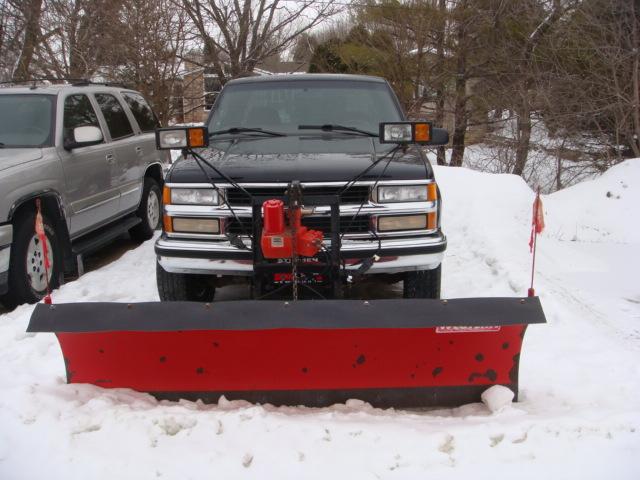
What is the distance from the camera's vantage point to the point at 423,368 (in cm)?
314

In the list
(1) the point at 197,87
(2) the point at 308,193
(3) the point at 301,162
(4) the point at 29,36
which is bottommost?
(2) the point at 308,193

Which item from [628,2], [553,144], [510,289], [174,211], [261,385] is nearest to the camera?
[261,385]

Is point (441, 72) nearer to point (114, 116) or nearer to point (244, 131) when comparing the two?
point (114, 116)

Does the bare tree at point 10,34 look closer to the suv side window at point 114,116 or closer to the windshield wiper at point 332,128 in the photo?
the suv side window at point 114,116

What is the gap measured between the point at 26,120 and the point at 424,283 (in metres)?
4.05

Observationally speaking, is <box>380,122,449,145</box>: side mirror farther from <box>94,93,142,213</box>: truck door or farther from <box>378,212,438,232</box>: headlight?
<box>94,93,142,213</box>: truck door

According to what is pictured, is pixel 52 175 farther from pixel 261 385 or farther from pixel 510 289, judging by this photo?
pixel 510 289

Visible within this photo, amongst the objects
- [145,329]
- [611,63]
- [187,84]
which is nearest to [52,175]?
[145,329]

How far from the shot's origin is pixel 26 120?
18.4ft

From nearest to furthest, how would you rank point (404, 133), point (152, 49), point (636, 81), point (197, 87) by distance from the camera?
point (404, 133) → point (636, 81) → point (152, 49) → point (197, 87)

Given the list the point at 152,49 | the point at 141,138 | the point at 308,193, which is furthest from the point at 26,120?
the point at 152,49

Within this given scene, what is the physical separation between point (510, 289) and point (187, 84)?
13413 mm

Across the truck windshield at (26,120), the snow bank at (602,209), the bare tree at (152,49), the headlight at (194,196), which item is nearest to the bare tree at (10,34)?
the bare tree at (152,49)

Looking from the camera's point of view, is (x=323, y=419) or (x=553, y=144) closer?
(x=323, y=419)
